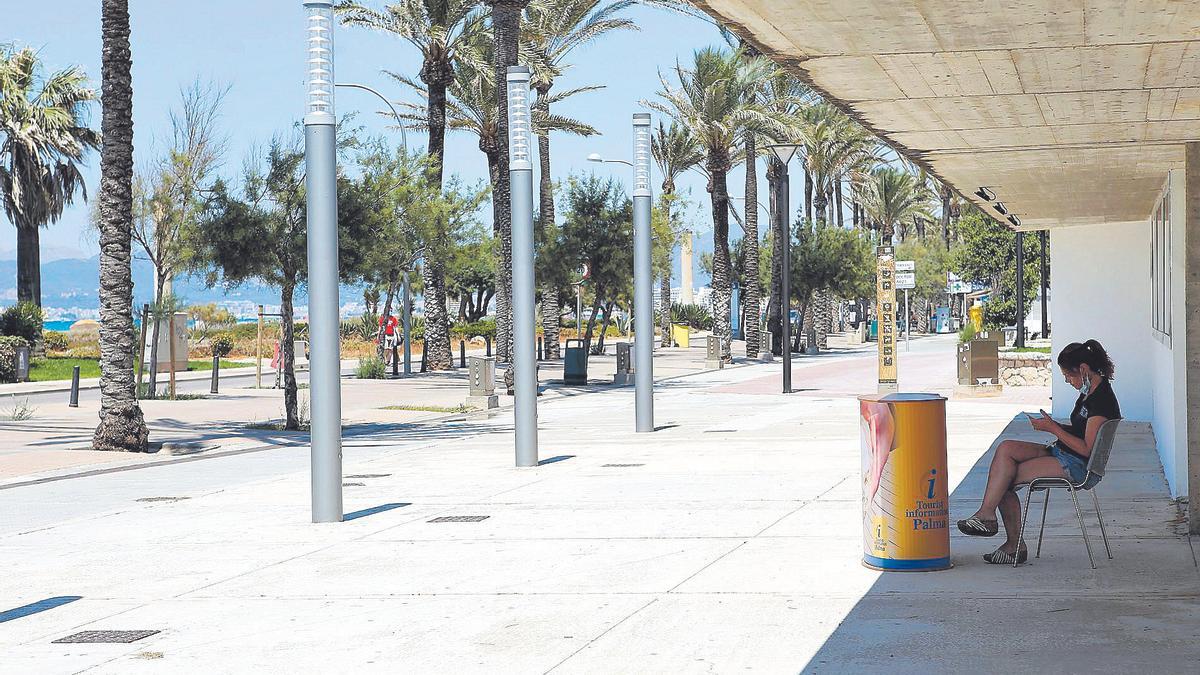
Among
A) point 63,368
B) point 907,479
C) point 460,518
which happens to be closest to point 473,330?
point 63,368

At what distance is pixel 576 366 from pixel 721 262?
1409 centimetres

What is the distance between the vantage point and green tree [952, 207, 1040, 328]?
164ft

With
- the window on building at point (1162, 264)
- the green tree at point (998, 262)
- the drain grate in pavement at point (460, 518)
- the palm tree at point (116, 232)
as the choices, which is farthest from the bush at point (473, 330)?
the drain grate in pavement at point (460, 518)

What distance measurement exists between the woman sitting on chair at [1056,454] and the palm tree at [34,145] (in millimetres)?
39635

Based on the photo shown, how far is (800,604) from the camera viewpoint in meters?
7.33

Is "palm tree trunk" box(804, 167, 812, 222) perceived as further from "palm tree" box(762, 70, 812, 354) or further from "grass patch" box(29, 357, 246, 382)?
"grass patch" box(29, 357, 246, 382)

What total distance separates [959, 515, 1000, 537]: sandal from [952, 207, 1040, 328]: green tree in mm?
41698

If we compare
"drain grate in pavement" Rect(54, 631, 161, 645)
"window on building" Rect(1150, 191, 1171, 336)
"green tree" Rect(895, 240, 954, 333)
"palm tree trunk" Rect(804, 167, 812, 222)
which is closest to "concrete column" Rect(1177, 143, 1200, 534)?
"window on building" Rect(1150, 191, 1171, 336)

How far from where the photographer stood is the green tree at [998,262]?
164 feet

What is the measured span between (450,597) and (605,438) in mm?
11349

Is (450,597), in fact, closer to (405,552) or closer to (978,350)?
(405,552)

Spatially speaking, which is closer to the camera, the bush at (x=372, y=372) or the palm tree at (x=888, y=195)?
the bush at (x=372, y=372)

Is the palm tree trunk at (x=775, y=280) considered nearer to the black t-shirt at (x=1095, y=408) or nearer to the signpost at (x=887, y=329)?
the signpost at (x=887, y=329)

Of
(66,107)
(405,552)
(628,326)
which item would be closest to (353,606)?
(405,552)
